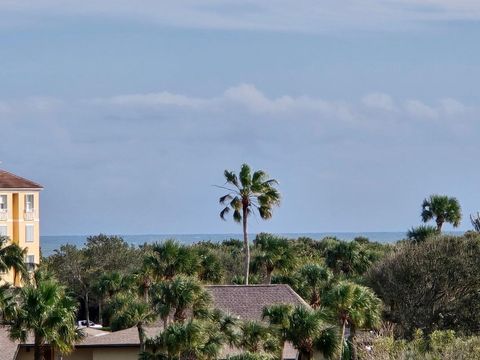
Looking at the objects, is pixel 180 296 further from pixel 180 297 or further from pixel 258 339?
pixel 258 339

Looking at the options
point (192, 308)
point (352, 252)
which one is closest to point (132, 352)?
point (192, 308)

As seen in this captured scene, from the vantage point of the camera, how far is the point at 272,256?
80.6 metres

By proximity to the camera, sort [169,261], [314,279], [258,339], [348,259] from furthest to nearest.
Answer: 1. [348,259]
2. [314,279]
3. [169,261]
4. [258,339]

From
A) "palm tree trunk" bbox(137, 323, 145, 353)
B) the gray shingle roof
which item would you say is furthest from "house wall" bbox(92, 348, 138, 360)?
Answer: "palm tree trunk" bbox(137, 323, 145, 353)

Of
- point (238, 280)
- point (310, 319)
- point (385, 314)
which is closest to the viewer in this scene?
point (310, 319)

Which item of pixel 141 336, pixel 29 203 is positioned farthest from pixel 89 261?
pixel 141 336

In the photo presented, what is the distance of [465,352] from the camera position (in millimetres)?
37750

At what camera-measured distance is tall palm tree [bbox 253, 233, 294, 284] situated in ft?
264

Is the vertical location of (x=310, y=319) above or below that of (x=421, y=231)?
below

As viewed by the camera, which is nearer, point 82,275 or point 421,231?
point 421,231

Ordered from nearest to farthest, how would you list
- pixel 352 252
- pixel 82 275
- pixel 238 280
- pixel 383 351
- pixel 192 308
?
pixel 383 351 → pixel 192 308 → pixel 238 280 → pixel 352 252 → pixel 82 275

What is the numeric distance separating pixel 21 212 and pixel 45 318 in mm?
48009

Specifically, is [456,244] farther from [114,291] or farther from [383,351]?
[383,351]

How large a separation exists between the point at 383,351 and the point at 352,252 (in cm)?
5119
